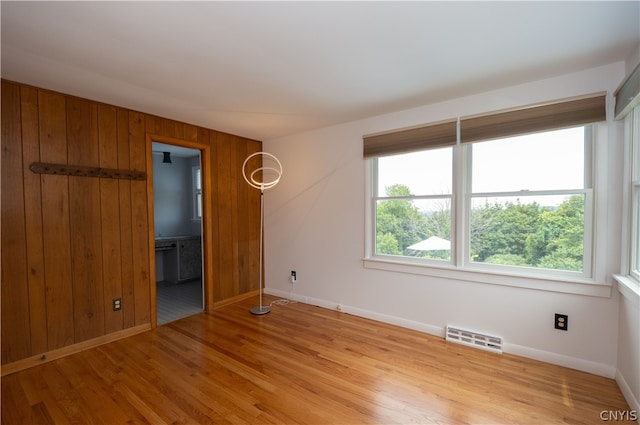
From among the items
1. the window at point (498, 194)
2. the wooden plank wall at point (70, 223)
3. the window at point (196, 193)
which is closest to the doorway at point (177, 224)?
the window at point (196, 193)

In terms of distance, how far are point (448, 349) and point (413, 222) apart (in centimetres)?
132

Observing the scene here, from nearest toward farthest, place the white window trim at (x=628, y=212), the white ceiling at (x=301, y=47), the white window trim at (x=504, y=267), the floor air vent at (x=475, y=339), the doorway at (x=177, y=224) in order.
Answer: the white ceiling at (x=301, y=47) → the white window trim at (x=628, y=212) → the white window trim at (x=504, y=267) → the floor air vent at (x=475, y=339) → the doorway at (x=177, y=224)

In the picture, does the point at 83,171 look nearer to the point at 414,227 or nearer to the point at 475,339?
the point at 414,227

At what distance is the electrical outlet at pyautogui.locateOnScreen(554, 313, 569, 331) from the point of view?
2357mm

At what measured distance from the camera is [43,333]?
252cm

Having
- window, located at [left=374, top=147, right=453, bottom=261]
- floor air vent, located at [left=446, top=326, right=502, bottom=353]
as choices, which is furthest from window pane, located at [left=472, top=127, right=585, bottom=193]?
floor air vent, located at [left=446, top=326, right=502, bottom=353]

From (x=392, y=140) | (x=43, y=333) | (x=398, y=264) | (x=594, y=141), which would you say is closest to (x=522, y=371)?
(x=398, y=264)

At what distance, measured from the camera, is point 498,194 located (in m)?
2.70

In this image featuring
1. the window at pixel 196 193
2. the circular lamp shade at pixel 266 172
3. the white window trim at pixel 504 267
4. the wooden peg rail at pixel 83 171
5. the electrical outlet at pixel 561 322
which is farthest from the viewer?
the window at pixel 196 193

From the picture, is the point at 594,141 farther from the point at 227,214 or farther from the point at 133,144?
the point at 133,144

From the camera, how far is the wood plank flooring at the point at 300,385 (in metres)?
1.85

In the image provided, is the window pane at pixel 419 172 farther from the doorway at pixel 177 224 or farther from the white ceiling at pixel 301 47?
the doorway at pixel 177 224

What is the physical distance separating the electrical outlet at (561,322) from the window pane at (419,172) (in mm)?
1408

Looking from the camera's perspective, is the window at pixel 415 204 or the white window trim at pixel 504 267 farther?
the window at pixel 415 204
